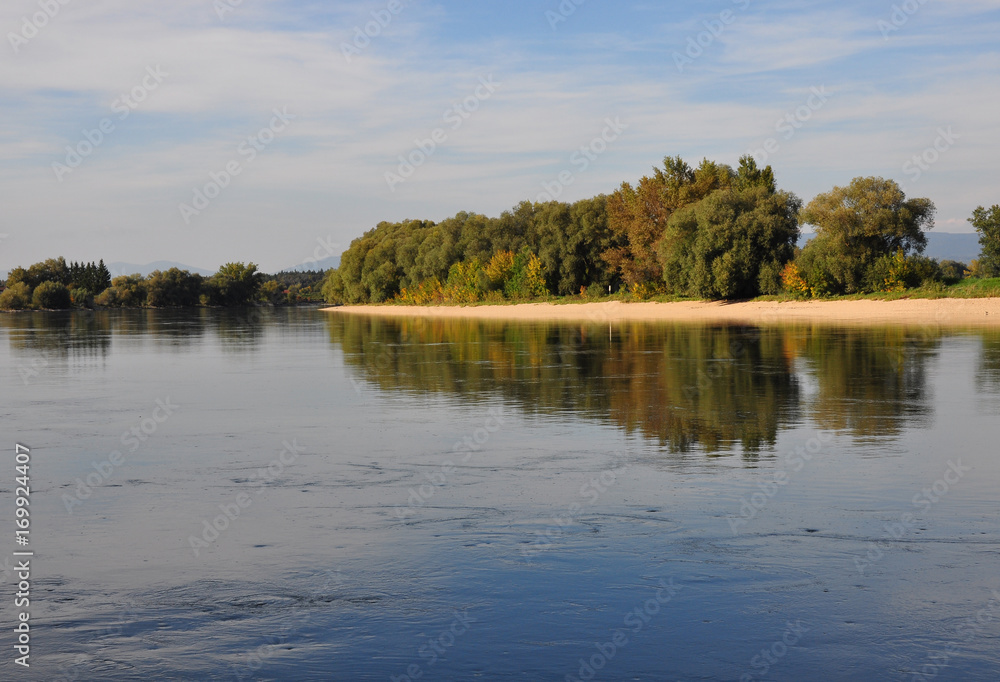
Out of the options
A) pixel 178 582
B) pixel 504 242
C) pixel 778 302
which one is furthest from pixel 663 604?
pixel 504 242

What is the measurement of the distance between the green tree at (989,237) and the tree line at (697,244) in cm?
13

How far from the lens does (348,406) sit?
20000 mm

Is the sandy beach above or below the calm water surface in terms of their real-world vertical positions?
above

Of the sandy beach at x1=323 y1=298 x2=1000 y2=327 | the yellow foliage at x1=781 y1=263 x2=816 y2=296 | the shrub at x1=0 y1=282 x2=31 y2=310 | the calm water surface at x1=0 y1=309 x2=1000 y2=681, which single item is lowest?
the calm water surface at x1=0 y1=309 x2=1000 y2=681

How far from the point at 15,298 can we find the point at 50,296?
8762 mm

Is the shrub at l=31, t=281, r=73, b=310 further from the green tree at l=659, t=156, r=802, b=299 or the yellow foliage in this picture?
the yellow foliage

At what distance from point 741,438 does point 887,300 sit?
51.5 m


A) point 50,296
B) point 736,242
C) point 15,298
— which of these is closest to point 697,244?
point 736,242

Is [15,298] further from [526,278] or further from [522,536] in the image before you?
[522,536]

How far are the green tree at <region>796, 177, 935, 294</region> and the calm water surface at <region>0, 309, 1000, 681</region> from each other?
48428mm

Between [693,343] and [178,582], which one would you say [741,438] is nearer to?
[178,582]

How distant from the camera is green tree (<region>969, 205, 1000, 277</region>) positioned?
71.3m

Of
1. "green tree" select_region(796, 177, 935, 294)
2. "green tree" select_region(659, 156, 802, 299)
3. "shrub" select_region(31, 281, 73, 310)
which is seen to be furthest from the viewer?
"shrub" select_region(31, 281, 73, 310)

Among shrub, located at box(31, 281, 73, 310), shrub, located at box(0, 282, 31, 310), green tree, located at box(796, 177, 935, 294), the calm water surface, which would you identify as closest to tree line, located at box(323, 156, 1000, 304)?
green tree, located at box(796, 177, 935, 294)
